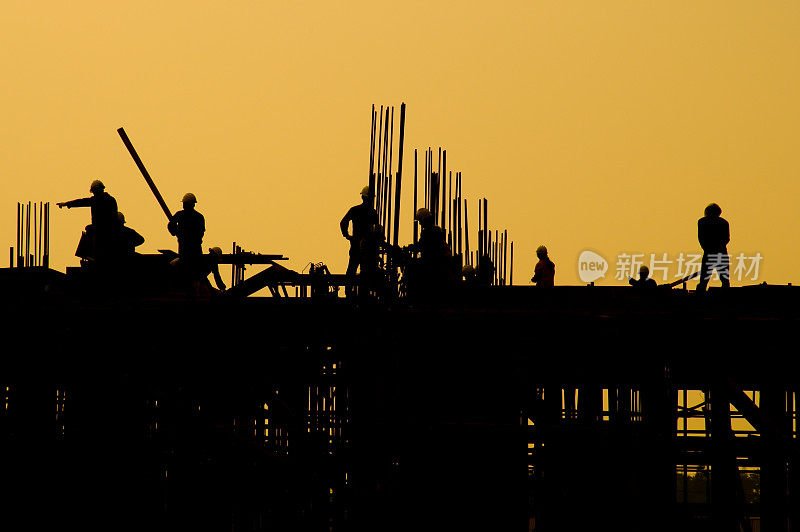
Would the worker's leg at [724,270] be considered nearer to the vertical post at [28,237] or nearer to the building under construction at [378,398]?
the building under construction at [378,398]

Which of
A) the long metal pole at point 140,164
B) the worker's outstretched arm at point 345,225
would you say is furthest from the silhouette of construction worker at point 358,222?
the long metal pole at point 140,164

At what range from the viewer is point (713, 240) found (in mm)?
19922

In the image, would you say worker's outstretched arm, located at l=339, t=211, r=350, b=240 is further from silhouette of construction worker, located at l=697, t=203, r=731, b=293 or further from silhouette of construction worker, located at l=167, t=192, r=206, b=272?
silhouette of construction worker, located at l=697, t=203, r=731, b=293

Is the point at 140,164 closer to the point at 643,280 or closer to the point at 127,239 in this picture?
the point at 127,239

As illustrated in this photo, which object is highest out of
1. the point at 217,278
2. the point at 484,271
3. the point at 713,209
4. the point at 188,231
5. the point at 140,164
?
the point at 140,164

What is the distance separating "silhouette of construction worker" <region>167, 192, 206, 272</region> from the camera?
2092cm

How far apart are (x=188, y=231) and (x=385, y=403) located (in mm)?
5331

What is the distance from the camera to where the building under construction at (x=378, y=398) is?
16.4 m

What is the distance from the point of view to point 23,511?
63.1 feet

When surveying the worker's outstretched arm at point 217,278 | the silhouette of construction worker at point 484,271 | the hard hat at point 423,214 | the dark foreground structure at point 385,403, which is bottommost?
the dark foreground structure at point 385,403

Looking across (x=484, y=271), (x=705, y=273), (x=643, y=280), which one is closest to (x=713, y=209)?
(x=705, y=273)

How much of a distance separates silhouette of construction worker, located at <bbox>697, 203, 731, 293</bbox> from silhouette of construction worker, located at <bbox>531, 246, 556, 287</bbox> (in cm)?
406

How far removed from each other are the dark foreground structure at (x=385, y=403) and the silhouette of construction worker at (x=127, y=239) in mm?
1609

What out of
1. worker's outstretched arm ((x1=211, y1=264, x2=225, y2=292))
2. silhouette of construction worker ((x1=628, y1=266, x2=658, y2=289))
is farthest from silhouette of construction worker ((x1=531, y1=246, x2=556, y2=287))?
worker's outstretched arm ((x1=211, y1=264, x2=225, y2=292))
